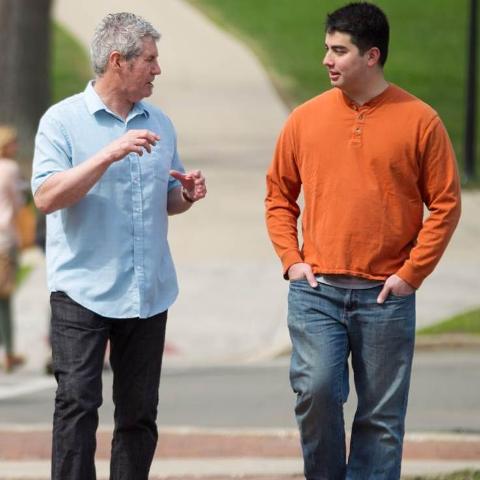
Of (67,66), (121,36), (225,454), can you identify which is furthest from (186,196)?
(67,66)

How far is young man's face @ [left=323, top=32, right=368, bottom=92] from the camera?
5.57 metres

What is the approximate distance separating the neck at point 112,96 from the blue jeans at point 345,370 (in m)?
0.86

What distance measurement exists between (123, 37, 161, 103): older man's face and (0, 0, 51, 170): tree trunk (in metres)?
17.2

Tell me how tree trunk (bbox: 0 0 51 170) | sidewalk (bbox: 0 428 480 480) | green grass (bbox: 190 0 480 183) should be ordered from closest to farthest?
sidewalk (bbox: 0 428 480 480), tree trunk (bbox: 0 0 51 170), green grass (bbox: 190 0 480 183)

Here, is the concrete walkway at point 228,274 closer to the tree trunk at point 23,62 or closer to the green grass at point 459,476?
the green grass at point 459,476

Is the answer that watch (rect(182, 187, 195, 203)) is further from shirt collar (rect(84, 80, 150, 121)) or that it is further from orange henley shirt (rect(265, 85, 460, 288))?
orange henley shirt (rect(265, 85, 460, 288))

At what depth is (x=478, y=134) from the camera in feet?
89.9

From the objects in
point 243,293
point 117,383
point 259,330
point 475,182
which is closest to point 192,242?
point 243,293

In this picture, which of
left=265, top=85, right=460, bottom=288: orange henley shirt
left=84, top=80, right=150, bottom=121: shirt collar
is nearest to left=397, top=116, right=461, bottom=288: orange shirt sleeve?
left=265, top=85, right=460, bottom=288: orange henley shirt

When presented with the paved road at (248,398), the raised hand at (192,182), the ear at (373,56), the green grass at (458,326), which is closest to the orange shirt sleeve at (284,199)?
the raised hand at (192,182)

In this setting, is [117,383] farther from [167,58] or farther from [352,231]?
[167,58]

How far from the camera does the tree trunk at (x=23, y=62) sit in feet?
74.6

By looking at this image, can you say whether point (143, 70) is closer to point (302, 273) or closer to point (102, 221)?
point (102, 221)

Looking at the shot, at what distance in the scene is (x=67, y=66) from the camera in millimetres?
30469
